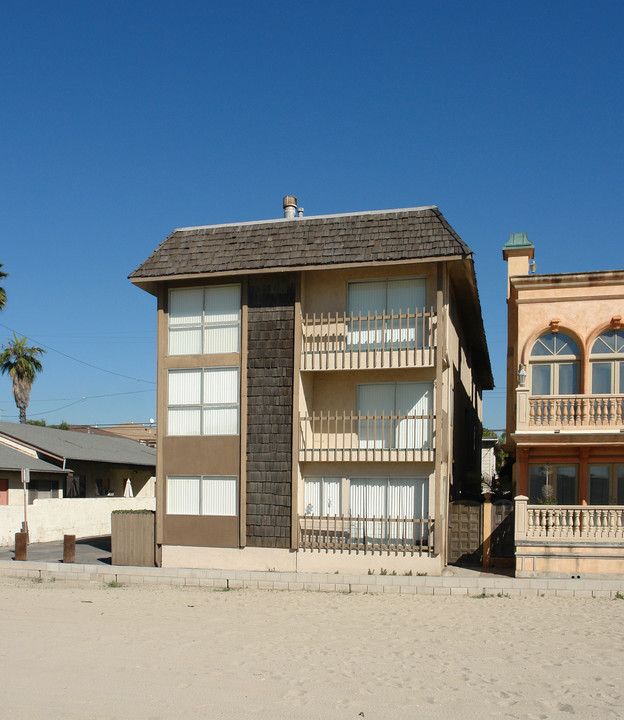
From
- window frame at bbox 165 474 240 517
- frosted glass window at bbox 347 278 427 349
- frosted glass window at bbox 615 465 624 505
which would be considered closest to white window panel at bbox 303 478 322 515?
window frame at bbox 165 474 240 517

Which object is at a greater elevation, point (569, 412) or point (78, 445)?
point (569, 412)

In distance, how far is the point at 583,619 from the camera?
49.5ft

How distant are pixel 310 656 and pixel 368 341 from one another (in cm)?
1056

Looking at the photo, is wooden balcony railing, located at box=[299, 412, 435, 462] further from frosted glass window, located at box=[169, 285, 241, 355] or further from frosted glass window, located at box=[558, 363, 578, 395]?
frosted glass window, located at box=[558, 363, 578, 395]

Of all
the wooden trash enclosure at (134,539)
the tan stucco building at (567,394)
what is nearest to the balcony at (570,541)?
the tan stucco building at (567,394)

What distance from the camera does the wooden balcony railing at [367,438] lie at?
20625 millimetres

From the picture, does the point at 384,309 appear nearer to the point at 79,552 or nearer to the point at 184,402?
the point at 184,402

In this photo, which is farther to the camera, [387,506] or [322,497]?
[322,497]

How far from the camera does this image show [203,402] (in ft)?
72.8

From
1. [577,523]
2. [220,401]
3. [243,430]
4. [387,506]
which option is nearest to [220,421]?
[220,401]

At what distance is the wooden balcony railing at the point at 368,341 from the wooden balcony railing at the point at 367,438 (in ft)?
4.69

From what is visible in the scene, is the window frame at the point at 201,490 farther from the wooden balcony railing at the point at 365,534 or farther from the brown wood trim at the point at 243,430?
the wooden balcony railing at the point at 365,534

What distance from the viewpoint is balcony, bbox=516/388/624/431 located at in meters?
20.5

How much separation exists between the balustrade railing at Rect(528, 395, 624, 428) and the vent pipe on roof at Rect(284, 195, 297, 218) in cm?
932
